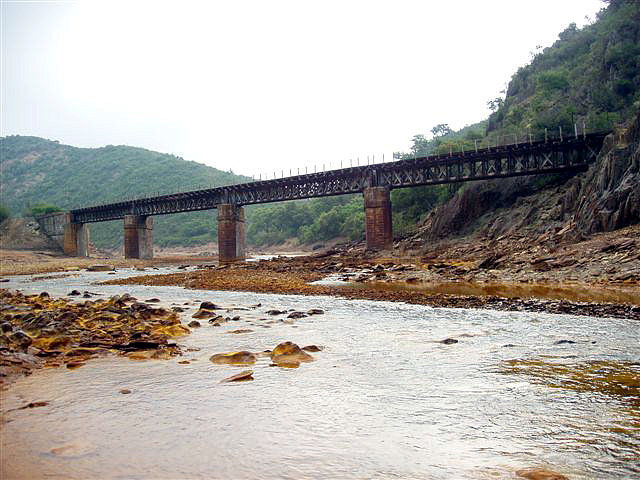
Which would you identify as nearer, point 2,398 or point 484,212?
point 2,398

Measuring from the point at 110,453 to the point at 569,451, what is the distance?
466 cm

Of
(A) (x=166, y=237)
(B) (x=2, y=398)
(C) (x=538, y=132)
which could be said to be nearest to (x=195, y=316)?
(B) (x=2, y=398)

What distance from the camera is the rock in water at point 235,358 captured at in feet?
29.0

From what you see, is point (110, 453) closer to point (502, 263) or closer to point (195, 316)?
point (195, 316)

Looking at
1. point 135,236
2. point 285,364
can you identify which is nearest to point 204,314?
point 285,364

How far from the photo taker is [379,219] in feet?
166

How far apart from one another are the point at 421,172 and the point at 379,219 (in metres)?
6.90

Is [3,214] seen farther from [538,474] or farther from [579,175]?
[538,474]

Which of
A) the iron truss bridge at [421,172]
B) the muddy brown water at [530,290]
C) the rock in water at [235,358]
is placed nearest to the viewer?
the rock in water at [235,358]

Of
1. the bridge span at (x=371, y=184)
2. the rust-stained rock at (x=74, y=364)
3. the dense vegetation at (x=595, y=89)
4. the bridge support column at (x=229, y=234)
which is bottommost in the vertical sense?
the rust-stained rock at (x=74, y=364)

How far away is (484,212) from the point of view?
50156 millimetres

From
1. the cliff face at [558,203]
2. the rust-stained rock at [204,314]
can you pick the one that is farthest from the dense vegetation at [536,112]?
the rust-stained rock at [204,314]

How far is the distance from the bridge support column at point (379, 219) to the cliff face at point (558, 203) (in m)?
6.27

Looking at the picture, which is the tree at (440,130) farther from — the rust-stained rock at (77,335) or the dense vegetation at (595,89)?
the rust-stained rock at (77,335)
